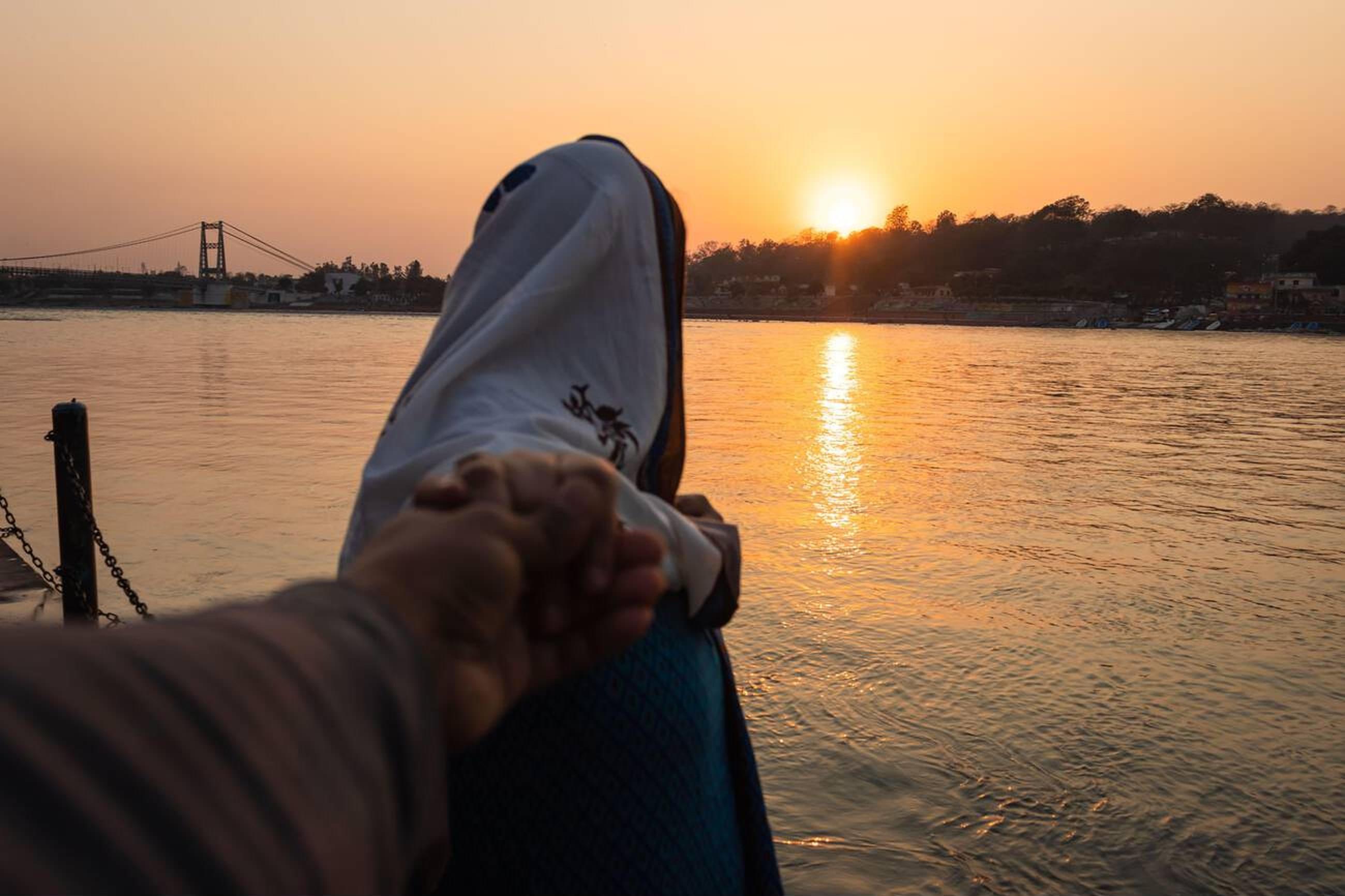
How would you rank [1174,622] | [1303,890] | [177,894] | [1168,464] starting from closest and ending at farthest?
1. [177,894]
2. [1303,890]
3. [1174,622]
4. [1168,464]

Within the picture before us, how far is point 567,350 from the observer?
1.44 meters

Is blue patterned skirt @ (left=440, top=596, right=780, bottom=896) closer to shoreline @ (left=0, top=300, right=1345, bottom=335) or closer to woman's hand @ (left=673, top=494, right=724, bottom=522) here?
woman's hand @ (left=673, top=494, right=724, bottom=522)

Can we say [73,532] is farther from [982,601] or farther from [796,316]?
[796,316]

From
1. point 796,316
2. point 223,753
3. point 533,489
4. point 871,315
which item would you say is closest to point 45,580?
point 533,489

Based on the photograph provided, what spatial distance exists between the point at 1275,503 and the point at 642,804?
9.95 meters

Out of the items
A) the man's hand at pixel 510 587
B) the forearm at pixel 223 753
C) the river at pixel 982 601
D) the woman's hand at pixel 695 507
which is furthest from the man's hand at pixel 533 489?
the river at pixel 982 601

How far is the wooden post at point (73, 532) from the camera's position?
5.04 metres

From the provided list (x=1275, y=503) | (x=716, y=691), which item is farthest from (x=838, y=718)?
(x=1275, y=503)

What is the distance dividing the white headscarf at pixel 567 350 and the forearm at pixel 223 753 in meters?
0.56

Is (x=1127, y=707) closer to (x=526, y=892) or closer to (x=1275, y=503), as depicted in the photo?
(x=526, y=892)

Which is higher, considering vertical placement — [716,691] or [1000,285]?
[1000,285]

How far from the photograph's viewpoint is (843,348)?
48688 mm

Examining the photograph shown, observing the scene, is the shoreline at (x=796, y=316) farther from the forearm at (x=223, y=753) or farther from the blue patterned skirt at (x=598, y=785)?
the forearm at (x=223, y=753)

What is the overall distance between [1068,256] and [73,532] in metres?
138
